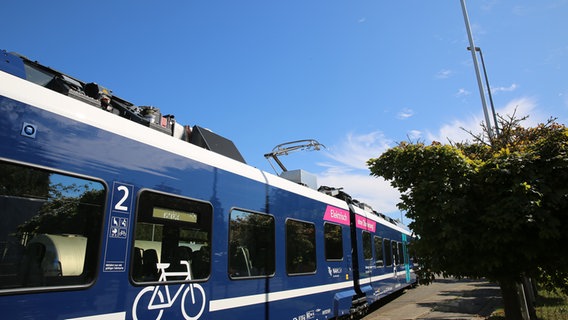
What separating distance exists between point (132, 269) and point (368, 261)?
835 centimetres

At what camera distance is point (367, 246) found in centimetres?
1095

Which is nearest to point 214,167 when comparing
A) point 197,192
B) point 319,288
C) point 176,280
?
point 197,192

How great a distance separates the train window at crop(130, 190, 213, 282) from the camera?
12.8 ft

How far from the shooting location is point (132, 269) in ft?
12.2

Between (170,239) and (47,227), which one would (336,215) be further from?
(47,227)

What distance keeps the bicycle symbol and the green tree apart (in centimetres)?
363

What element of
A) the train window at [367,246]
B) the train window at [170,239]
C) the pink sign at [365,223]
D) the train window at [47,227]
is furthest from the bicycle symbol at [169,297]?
the train window at [367,246]

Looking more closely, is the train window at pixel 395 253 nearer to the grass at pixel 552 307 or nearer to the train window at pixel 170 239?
the grass at pixel 552 307

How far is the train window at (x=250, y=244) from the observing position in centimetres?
519

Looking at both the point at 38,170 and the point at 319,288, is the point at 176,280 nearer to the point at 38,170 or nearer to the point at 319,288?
the point at 38,170

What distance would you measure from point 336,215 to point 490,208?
3.65 metres

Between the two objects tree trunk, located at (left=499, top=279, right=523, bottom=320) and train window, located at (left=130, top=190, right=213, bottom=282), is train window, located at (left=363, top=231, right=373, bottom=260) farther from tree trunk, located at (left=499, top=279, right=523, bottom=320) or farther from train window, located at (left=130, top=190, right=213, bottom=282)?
train window, located at (left=130, top=190, right=213, bottom=282)

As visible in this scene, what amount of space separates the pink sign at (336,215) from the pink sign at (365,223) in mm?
905

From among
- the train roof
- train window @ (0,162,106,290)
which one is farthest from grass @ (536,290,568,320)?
train window @ (0,162,106,290)
